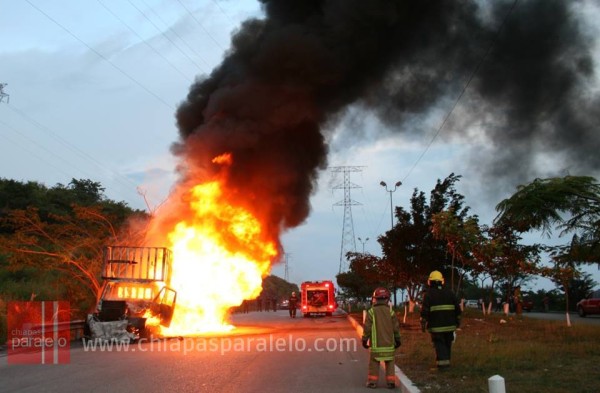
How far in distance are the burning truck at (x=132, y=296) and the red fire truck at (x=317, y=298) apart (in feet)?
61.4

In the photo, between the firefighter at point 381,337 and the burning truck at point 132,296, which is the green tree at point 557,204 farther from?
the burning truck at point 132,296

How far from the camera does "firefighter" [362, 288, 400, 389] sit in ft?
25.9

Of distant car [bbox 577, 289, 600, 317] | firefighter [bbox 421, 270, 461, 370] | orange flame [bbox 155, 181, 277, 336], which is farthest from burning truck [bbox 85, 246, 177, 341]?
distant car [bbox 577, 289, 600, 317]

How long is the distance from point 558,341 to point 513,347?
2135 mm

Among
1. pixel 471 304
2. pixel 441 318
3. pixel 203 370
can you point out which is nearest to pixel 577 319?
pixel 441 318

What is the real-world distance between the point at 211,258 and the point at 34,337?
7056mm

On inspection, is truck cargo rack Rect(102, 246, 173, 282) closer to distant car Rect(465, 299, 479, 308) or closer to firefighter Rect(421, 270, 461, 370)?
firefighter Rect(421, 270, 461, 370)

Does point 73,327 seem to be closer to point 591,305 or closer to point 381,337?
point 381,337

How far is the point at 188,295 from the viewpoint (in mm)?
19750

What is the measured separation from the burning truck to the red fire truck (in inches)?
736

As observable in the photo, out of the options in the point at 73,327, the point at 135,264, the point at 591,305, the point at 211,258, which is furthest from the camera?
the point at 591,305

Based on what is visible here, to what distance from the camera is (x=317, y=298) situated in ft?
118

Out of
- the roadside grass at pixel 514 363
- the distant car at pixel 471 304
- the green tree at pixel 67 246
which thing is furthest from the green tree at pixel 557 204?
the distant car at pixel 471 304

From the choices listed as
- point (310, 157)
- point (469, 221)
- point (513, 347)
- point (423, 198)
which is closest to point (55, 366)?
point (513, 347)
